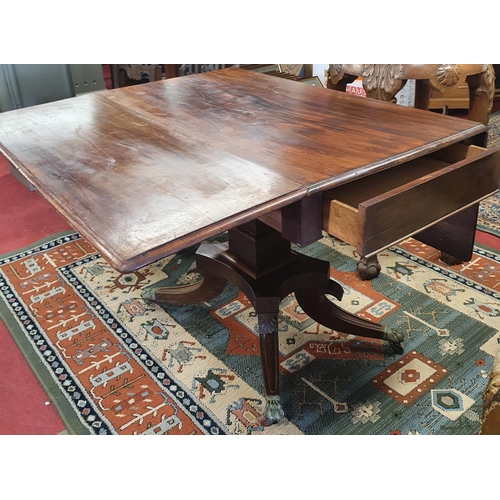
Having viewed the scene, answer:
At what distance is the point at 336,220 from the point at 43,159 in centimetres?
59

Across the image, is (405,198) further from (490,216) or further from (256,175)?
(490,216)

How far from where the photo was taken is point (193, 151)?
111 cm

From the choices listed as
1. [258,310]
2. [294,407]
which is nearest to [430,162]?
[258,310]

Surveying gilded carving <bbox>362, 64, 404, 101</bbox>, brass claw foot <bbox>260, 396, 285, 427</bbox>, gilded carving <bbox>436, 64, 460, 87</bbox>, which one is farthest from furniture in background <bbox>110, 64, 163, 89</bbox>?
brass claw foot <bbox>260, 396, 285, 427</bbox>

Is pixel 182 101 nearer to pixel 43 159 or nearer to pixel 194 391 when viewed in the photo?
pixel 43 159

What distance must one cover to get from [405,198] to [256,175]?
260 mm

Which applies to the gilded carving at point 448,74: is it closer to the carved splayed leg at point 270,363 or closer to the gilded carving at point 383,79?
the gilded carving at point 383,79

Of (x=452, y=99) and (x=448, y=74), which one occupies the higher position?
(x=448, y=74)

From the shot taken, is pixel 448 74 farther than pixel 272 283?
Yes

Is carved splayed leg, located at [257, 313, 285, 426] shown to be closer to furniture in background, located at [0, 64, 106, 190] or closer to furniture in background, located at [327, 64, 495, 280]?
furniture in background, located at [327, 64, 495, 280]

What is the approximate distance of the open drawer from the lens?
94 cm

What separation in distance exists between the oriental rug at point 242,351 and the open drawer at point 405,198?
1.59 ft

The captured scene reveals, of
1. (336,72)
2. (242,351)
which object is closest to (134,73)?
(336,72)

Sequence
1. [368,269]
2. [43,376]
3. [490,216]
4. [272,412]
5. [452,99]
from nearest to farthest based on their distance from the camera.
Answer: [272,412] → [43,376] → [368,269] → [490,216] → [452,99]
